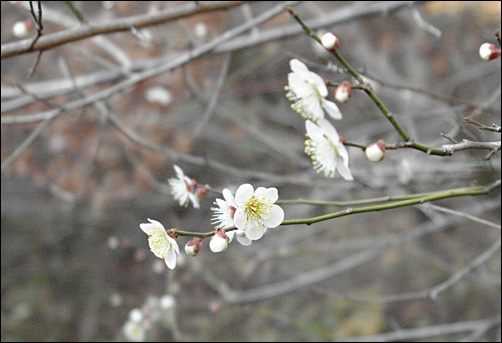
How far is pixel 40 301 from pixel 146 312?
1.39m

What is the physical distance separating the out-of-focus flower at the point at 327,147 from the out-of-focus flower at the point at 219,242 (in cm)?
26

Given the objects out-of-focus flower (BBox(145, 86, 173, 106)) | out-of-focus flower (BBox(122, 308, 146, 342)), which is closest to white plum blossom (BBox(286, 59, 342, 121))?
out-of-focus flower (BBox(122, 308, 146, 342))

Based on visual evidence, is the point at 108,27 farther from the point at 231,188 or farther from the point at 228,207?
the point at 231,188

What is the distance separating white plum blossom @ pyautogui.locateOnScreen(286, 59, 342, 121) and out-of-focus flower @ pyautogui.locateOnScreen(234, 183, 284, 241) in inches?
6.9

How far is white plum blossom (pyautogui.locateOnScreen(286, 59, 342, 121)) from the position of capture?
1043mm

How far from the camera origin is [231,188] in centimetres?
297

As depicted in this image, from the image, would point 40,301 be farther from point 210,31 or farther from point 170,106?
point 210,31

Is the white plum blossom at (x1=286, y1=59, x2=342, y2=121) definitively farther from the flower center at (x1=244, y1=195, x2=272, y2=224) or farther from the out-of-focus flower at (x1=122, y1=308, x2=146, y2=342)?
the out-of-focus flower at (x1=122, y1=308, x2=146, y2=342)

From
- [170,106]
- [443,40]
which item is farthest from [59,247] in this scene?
[443,40]

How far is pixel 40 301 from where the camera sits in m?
3.71

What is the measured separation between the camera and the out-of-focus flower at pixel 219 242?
3.39 ft

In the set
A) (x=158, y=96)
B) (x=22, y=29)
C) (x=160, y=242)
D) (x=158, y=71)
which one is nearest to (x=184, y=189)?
(x=160, y=242)

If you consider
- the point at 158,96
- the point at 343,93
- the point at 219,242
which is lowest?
the point at 219,242

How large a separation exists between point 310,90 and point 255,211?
0.86ft
